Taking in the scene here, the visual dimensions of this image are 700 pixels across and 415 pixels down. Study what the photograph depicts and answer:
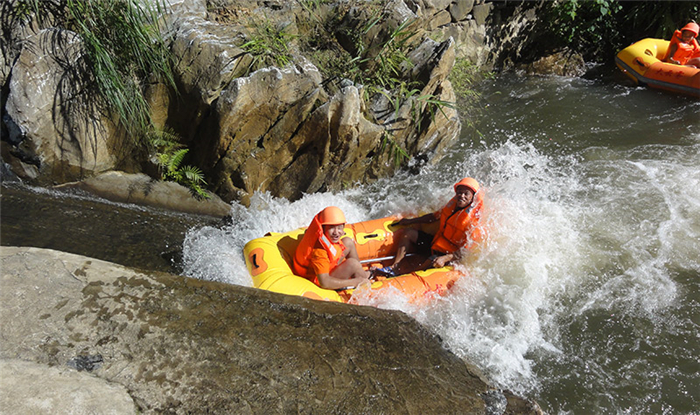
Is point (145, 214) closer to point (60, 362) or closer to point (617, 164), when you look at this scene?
point (60, 362)

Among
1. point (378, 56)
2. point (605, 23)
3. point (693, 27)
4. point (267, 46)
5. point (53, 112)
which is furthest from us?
point (605, 23)

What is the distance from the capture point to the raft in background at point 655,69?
816cm

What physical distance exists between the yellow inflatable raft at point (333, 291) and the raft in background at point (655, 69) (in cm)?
654

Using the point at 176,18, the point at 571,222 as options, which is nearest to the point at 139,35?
the point at 176,18

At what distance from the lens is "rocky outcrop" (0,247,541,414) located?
7.73 feet

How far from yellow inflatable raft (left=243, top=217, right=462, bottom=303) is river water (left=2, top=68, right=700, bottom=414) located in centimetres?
14

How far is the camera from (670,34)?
9.48m

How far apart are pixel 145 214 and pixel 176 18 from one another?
7.81 feet

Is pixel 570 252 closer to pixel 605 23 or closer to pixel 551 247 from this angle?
pixel 551 247

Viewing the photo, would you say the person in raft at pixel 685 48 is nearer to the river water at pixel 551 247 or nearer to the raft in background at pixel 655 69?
the raft in background at pixel 655 69

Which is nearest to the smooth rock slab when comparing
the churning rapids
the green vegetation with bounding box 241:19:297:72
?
the churning rapids

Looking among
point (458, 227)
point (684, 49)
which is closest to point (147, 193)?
point (458, 227)

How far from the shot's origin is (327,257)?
448 centimetres

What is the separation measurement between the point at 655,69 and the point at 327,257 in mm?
7523
